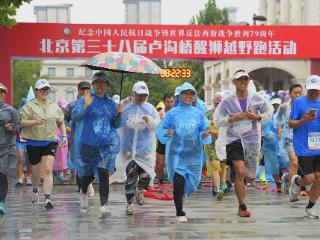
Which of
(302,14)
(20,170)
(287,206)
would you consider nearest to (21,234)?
(287,206)

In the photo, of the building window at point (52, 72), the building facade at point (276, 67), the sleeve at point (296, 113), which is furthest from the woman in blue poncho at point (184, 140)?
the building window at point (52, 72)

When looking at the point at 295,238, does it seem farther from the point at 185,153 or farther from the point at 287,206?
the point at 287,206

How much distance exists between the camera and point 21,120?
11312 millimetres

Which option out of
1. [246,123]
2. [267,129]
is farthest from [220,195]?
[246,123]

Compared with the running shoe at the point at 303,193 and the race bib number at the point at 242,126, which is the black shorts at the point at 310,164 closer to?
the race bib number at the point at 242,126

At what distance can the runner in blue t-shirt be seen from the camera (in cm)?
978

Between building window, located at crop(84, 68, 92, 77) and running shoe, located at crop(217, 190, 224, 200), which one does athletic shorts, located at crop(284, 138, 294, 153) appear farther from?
building window, located at crop(84, 68, 92, 77)

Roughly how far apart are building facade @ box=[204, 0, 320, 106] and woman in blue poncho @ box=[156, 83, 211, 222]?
3445 cm

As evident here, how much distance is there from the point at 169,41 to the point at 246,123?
10.1 m

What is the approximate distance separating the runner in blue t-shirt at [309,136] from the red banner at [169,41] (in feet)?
33.3

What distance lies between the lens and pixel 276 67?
1813 inches

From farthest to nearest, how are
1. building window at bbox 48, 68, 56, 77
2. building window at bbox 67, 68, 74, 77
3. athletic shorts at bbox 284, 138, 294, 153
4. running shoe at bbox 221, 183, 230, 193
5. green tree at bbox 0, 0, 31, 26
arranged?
building window at bbox 67, 68, 74, 77 → building window at bbox 48, 68, 56, 77 → green tree at bbox 0, 0, 31, 26 → athletic shorts at bbox 284, 138, 294, 153 → running shoe at bbox 221, 183, 230, 193

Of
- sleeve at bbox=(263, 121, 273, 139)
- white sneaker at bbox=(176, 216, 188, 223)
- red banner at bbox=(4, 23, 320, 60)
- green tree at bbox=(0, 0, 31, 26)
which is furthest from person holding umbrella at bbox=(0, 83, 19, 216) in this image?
red banner at bbox=(4, 23, 320, 60)

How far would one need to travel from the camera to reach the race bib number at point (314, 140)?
9781 millimetres
